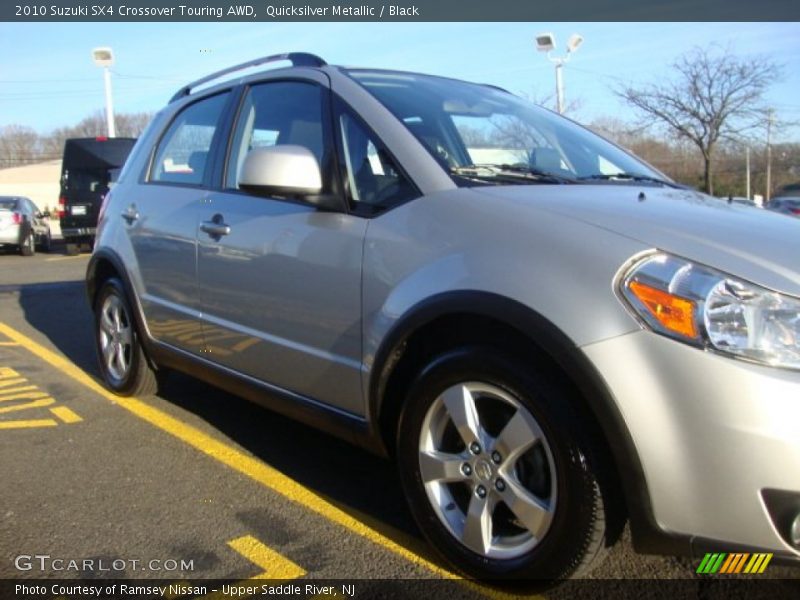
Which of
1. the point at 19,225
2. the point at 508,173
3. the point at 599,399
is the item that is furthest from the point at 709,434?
the point at 19,225

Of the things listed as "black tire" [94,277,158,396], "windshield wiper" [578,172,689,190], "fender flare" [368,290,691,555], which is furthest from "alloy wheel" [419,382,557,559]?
"black tire" [94,277,158,396]

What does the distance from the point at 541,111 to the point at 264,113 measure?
142cm

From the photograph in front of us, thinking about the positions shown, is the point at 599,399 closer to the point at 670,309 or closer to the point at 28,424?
the point at 670,309

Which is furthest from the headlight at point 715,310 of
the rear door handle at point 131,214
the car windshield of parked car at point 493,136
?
the rear door handle at point 131,214

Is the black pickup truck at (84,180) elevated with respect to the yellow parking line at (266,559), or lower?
elevated

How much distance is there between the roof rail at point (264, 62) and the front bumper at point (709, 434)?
207 cm

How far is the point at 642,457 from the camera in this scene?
1.96 metres

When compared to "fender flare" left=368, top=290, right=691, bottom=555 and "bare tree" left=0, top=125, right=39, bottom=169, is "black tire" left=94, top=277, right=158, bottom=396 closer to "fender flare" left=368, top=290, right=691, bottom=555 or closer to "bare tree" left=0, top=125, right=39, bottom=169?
"fender flare" left=368, top=290, right=691, bottom=555

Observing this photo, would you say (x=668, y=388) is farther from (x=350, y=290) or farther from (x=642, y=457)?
(x=350, y=290)

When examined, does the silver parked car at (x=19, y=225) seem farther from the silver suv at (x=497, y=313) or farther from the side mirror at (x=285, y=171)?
the side mirror at (x=285, y=171)

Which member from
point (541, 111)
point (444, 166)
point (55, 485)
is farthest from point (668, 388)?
point (55, 485)

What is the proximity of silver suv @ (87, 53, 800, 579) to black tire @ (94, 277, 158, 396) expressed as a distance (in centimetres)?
75

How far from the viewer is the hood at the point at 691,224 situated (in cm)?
204

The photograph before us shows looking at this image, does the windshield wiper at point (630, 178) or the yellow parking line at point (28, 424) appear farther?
the yellow parking line at point (28, 424)
